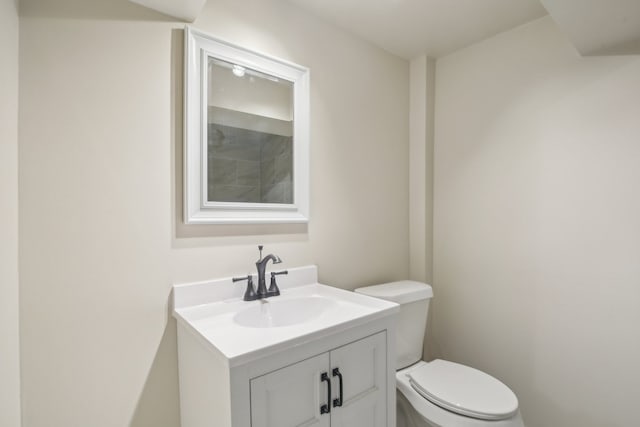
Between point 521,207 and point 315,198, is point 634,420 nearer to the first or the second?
point 521,207

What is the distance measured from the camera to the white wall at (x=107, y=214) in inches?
36.5

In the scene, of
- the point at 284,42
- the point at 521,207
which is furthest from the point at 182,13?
the point at 521,207

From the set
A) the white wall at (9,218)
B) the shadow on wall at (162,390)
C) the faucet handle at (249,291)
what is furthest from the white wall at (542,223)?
the white wall at (9,218)

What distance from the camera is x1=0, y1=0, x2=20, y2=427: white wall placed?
80cm

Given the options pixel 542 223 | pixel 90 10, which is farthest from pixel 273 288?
pixel 542 223

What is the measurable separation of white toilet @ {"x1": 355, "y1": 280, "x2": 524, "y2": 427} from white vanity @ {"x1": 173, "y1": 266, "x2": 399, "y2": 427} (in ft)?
0.84

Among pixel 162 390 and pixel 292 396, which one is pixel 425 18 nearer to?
pixel 292 396

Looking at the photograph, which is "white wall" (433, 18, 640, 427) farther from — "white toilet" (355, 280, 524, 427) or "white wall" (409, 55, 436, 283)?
"white toilet" (355, 280, 524, 427)

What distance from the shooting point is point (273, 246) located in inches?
56.1

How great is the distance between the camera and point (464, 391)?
53.6 inches

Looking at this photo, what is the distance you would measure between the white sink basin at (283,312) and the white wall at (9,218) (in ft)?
2.01

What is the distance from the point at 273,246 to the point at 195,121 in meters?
0.62

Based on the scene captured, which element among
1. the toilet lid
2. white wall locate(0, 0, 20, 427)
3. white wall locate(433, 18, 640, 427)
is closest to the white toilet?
the toilet lid

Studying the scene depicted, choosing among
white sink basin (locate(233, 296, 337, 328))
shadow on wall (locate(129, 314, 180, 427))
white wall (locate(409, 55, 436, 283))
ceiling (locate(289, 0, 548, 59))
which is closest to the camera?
shadow on wall (locate(129, 314, 180, 427))
